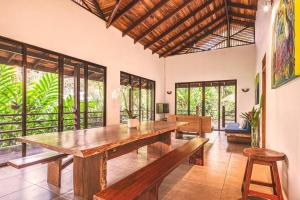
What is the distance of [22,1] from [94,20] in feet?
6.12

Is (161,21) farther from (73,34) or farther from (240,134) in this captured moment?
(240,134)

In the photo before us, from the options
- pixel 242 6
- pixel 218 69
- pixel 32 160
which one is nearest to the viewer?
pixel 32 160

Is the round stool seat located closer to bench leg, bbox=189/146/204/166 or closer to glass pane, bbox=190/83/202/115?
bench leg, bbox=189/146/204/166

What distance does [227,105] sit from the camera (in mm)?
7770

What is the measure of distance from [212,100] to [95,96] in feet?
18.0

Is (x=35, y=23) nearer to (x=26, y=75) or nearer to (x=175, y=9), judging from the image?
(x=26, y=75)

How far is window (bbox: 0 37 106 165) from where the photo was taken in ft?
10.5

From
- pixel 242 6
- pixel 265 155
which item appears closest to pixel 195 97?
pixel 242 6

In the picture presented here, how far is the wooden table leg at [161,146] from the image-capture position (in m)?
3.63

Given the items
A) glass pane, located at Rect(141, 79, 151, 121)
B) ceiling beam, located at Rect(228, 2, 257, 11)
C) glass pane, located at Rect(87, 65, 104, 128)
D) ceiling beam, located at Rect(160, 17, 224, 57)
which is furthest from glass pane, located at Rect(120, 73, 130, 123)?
ceiling beam, located at Rect(228, 2, 257, 11)

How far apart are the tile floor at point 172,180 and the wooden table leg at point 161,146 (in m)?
0.21

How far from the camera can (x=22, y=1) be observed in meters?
3.21

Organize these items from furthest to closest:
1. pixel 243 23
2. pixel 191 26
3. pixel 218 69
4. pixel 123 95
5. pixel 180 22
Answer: pixel 218 69, pixel 243 23, pixel 191 26, pixel 180 22, pixel 123 95

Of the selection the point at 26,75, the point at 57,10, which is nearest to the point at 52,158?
the point at 26,75
